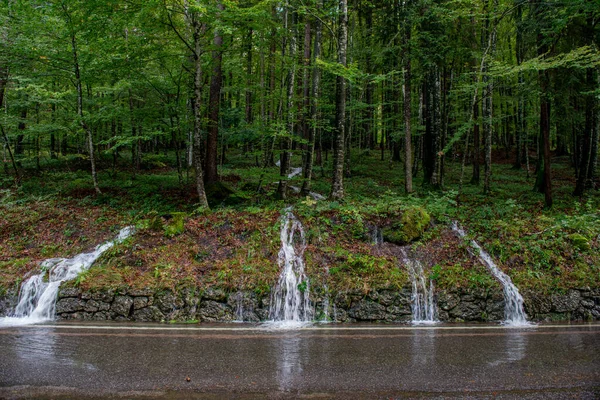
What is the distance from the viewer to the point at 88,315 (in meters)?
8.17

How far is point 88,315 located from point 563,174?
85.5ft

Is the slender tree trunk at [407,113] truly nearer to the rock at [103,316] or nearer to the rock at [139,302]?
the rock at [139,302]

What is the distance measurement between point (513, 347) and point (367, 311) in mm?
3096

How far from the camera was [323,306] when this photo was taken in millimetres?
8438

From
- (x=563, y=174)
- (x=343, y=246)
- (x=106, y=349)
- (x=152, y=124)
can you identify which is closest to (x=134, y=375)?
(x=106, y=349)

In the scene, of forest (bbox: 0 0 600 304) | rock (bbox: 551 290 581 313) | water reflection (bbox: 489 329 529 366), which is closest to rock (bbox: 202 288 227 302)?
forest (bbox: 0 0 600 304)

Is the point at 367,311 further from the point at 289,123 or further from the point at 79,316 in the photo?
the point at 289,123

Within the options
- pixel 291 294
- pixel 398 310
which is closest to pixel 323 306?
pixel 291 294

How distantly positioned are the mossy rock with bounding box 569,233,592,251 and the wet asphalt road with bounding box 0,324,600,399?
307 cm

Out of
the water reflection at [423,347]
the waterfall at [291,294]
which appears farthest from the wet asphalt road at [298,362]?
Result: the waterfall at [291,294]

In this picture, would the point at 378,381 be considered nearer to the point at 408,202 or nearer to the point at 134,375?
the point at 134,375

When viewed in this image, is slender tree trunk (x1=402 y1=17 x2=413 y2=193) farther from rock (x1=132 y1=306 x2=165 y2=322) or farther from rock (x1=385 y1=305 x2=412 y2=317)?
rock (x1=132 y1=306 x2=165 y2=322)

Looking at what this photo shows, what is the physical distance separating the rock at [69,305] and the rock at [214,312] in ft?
9.56

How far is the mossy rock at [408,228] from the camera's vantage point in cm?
1015
